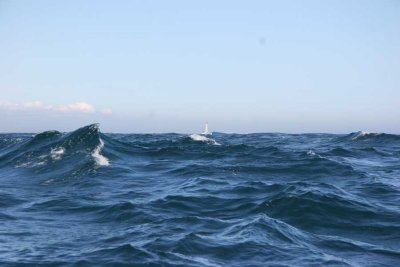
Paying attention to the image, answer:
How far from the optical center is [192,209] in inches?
564

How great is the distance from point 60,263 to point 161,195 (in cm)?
742

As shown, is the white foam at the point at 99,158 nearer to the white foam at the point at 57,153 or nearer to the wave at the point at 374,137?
the white foam at the point at 57,153

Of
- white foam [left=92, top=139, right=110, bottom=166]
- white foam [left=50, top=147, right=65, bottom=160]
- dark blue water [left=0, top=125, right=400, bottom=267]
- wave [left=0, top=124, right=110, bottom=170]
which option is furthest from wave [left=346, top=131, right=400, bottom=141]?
white foam [left=50, top=147, right=65, bottom=160]

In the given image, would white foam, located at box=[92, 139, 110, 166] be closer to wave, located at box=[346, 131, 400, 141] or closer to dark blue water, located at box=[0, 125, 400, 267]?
dark blue water, located at box=[0, 125, 400, 267]

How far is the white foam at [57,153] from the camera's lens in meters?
23.6

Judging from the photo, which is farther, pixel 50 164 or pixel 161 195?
pixel 50 164

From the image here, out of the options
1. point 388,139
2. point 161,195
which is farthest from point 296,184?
point 388,139

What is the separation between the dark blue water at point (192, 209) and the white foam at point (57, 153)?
0.05 metres

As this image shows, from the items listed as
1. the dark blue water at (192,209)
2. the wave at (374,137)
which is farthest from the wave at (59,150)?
the wave at (374,137)

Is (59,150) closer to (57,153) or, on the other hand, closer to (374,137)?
(57,153)

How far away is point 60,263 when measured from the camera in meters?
9.06

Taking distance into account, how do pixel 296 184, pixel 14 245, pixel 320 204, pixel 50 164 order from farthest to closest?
pixel 50 164 < pixel 296 184 < pixel 320 204 < pixel 14 245

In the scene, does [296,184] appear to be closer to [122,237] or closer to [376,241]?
[376,241]

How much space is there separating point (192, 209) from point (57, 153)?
42.2 feet
